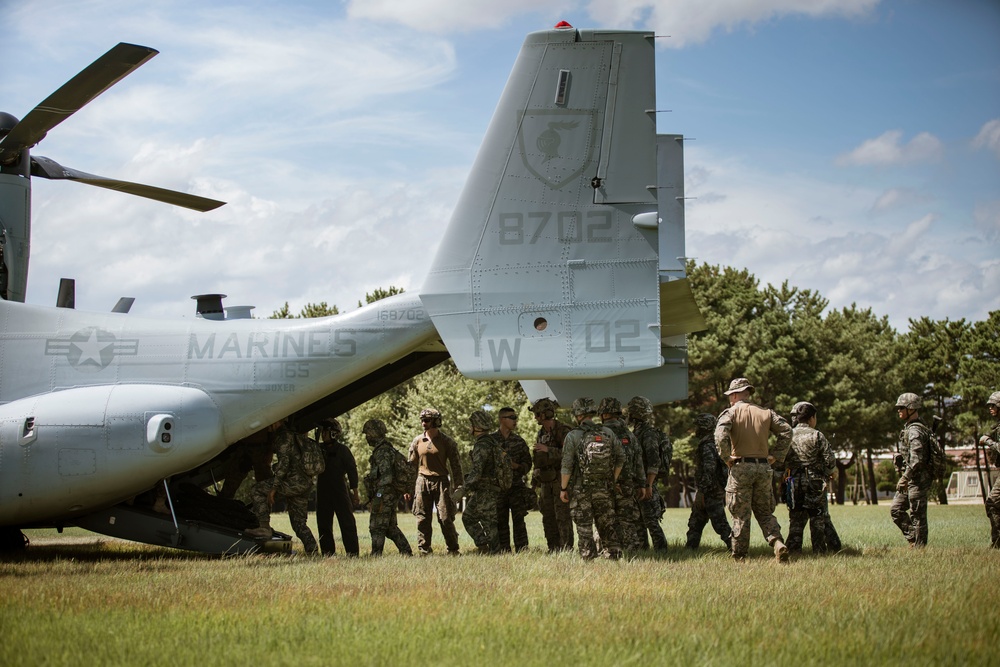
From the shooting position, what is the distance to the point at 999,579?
840cm

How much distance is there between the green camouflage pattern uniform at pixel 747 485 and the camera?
10.3 meters

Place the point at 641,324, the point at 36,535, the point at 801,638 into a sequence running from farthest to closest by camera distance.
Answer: the point at 36,535 < the point at 641,324 < the point at 801,638

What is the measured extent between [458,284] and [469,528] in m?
3.33

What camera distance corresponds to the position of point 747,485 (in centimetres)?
1038

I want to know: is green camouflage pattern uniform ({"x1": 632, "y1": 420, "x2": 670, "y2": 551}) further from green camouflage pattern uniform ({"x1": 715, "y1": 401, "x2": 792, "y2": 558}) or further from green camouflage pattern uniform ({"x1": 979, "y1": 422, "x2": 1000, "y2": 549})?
green camouflage pattern uniform ({"x1": 979, "y1": 422, "x2": 1000, "y2": 549})

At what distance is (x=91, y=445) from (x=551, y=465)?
5.80 metres

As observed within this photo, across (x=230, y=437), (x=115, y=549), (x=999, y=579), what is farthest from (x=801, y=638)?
(x=115, y=549)

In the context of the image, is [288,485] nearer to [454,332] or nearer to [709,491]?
[454,332]

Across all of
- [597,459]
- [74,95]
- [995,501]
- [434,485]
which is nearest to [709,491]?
[597,459]

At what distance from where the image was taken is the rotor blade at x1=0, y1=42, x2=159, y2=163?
973 cm

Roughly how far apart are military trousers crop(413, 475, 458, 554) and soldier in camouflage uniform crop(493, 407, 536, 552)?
2.22ft

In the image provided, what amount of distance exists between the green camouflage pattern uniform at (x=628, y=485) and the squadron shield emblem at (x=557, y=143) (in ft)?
10.2

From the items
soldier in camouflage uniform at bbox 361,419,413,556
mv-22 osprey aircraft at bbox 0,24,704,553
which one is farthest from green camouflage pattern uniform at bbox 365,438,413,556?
mv-22 osprey aircraft at bbox 0,24,704,553

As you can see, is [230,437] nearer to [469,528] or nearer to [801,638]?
[469,528]
